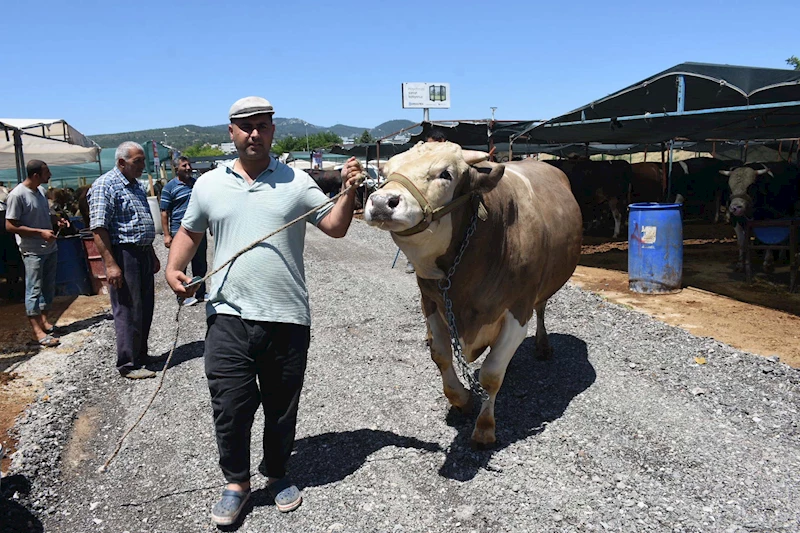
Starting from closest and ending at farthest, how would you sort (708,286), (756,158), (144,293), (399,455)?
(399,455)
(144,293)
(708,286)
(756,158)

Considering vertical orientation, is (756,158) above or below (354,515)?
above

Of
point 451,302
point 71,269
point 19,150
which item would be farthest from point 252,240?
point 19,150

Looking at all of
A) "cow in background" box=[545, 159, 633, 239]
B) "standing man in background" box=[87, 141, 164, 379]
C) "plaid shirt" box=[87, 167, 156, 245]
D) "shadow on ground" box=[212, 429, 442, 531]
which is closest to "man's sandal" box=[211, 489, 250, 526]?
"shadow on ground" box=[212, 429, 442, 531]

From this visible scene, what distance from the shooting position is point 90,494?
3.25 meters

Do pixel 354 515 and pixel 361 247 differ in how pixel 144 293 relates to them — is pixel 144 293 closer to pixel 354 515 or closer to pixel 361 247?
pixel 354 515

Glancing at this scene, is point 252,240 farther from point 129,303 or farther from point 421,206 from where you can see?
point 129,303

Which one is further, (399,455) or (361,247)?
(361,247)

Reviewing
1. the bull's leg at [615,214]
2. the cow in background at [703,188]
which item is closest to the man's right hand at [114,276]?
the bull's leg at [615,214]

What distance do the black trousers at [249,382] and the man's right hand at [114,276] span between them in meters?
2.37

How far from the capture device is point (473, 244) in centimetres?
336

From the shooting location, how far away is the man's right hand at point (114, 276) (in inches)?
192

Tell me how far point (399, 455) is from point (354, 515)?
65 cm

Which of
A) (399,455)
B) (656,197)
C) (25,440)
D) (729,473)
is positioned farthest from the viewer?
(656,197)

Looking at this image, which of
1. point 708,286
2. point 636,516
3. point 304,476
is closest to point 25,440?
point 304,476
